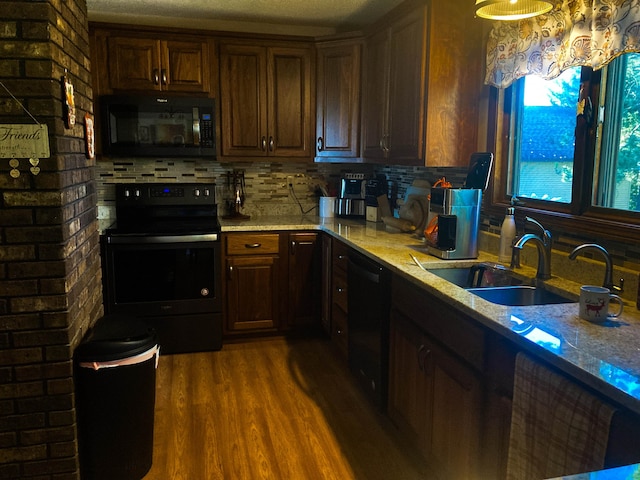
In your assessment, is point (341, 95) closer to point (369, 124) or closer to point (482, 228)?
point (369, 124)

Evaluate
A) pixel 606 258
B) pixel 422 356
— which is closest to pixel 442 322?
pixel 422 356

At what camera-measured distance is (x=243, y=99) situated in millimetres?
3729

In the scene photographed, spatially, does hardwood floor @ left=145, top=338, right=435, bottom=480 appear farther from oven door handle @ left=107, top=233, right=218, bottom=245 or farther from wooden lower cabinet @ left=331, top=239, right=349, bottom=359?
oven door handle @ left=107, top=233, right=218, bottom=245

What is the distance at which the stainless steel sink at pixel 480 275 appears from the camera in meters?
2.25

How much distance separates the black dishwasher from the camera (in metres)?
2.51

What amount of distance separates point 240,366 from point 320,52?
2.28 metres

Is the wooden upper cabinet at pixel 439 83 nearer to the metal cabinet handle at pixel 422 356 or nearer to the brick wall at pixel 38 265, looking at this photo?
the metal cabinet handle at pixel 422 356

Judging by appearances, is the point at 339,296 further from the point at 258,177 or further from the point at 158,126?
the point at 158,126

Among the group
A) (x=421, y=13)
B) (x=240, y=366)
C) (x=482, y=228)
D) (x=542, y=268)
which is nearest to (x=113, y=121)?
(x=240, y=366)

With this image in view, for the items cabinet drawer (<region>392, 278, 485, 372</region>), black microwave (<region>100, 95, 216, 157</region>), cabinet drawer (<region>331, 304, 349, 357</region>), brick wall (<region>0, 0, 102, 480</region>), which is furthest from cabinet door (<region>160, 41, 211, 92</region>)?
cabinet drawer (<region>392, 278, 485, 372</region>)

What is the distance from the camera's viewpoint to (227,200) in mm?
4094

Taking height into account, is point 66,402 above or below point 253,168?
below

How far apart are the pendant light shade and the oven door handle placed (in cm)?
220

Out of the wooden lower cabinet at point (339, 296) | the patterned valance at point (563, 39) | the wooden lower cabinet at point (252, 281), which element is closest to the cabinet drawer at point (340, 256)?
the wooden lower cabinet at point (339, 296)
